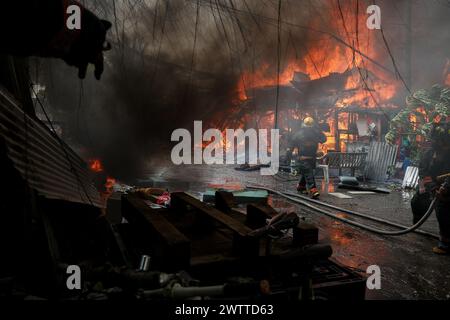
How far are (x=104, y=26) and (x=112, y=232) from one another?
73.2 inches

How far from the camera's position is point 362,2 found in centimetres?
2231

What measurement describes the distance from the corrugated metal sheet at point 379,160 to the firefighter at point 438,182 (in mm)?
7138

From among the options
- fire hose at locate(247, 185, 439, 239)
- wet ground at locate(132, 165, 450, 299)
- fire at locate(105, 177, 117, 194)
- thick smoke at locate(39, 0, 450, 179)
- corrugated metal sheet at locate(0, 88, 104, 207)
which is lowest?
wet ground at locate(132, 165, 450, 299)

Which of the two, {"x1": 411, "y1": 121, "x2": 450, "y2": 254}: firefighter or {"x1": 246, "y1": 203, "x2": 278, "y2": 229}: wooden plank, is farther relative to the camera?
{"x1": 411, "y1": 121, "x2": 450, "y2": 254}: firefighter

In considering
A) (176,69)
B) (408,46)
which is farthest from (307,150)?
(408,46)

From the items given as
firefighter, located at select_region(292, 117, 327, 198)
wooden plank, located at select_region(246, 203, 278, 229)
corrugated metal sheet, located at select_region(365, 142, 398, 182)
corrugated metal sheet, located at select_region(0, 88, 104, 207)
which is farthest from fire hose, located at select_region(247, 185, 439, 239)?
corrugated metal sheet, located at select_region(365, 142, 398, 182)

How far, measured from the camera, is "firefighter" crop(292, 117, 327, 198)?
30.2ft

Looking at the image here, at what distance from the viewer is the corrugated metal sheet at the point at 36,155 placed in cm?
226

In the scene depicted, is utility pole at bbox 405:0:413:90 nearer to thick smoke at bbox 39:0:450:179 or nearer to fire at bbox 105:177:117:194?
thick smoke at bbox 39:0:450:179

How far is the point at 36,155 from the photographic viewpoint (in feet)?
8.75

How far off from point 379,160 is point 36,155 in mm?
12310

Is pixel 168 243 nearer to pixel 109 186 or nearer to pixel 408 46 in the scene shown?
pixel 109 186

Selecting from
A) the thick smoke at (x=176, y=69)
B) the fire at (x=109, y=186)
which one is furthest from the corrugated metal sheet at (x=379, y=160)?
the fire at (x=109, y=186)

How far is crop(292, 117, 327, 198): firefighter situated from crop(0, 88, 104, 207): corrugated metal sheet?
7059 mm
